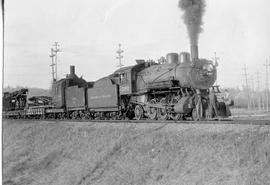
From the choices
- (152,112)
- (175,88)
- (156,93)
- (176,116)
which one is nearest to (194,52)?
(175,88)

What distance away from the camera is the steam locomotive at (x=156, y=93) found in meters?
11.6

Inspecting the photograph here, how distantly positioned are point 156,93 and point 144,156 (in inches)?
221

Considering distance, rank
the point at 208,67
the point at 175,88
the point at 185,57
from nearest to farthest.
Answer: the point at 175,88 < the point at 208,67 < the point at 185,57

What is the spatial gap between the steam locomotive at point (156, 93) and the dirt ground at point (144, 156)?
2.06 m

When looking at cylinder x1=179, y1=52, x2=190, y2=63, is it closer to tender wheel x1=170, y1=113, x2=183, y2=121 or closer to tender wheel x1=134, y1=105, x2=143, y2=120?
tender wheel x1=170, y1=113, x2=183, y2=121

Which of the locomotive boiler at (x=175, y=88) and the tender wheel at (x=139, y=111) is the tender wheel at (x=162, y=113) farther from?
the tender wheel at (x=139, y=111)

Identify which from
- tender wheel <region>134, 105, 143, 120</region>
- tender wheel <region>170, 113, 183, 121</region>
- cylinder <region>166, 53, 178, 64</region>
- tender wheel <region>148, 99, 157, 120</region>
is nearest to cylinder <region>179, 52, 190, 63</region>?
cylinder <region>166, 53, 178, 64</region>

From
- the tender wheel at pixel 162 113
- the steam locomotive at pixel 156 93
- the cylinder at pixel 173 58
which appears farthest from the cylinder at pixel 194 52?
the tender wheel at pixel 162 113

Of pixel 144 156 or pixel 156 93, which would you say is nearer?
pixel 144 156

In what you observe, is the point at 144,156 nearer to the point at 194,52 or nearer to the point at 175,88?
the point at 175,88

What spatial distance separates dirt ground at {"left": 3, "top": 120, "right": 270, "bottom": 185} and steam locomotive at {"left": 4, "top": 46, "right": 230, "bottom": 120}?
6.76ft

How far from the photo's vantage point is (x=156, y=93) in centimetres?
1334

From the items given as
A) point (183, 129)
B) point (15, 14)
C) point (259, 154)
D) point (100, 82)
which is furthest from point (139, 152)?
point (100, 82)

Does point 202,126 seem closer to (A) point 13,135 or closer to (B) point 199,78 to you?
(B) point 199,78
